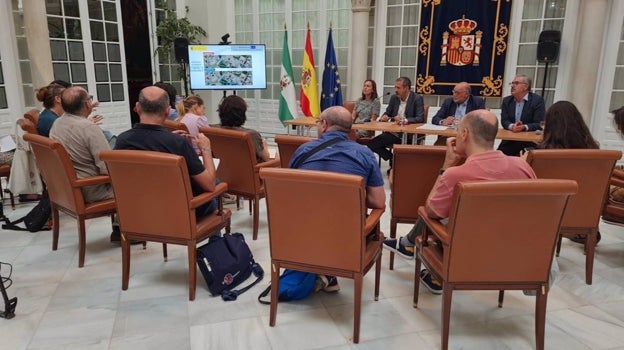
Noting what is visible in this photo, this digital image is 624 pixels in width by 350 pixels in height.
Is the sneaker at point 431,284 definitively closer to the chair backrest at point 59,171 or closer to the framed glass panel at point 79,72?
the chair backrest at point 59,171

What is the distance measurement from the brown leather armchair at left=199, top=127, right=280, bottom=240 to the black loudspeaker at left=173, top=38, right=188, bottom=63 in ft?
12.8

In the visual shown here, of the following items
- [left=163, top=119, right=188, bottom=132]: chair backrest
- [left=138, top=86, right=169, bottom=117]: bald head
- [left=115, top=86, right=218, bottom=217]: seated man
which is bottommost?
[left=163, top=119, right=188, bottom=132]: chair backrest

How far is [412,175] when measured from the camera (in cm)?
262

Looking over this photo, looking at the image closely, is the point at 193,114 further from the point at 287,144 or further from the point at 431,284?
the point at 431,284

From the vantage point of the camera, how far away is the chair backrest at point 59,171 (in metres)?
2.60

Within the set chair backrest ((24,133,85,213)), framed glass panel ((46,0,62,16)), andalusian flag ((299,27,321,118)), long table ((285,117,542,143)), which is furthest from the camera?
andalusian flag ((299,27,321,118))

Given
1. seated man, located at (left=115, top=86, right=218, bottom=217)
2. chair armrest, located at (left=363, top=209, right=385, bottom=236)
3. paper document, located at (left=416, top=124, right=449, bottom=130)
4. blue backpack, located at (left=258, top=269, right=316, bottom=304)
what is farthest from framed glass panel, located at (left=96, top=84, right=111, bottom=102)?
chair armrest, located at (left=363, top=209, right=385, bottom=236)

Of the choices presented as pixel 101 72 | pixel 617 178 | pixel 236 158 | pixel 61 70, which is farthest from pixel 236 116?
pixel 101 72

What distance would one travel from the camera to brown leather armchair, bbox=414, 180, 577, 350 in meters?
1.66

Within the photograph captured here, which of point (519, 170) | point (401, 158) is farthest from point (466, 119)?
point (401, 158)

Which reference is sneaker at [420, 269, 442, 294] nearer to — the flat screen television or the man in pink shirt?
the man in pink shirt

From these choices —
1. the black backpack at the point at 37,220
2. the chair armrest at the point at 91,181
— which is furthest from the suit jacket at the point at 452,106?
the black backpack at the point at 37,220

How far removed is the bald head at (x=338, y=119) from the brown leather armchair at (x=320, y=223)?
462mm

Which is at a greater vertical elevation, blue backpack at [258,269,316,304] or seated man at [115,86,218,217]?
seated man at [115,86,218,217]
